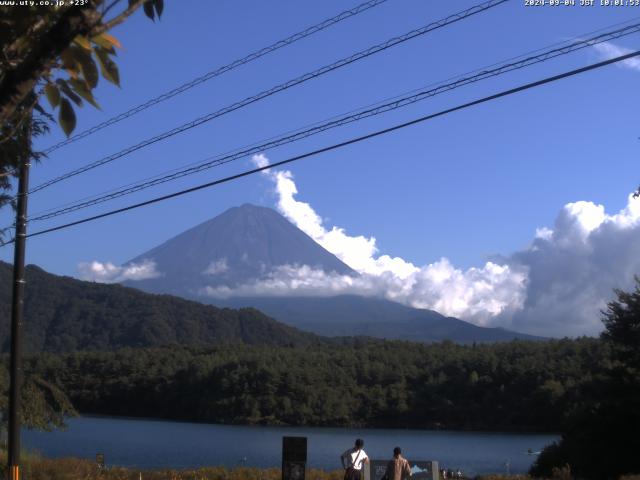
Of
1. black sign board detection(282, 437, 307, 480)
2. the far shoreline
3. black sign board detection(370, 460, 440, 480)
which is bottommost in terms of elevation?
the far shoreline

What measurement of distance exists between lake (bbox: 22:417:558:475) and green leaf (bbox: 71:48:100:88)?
1252 inches

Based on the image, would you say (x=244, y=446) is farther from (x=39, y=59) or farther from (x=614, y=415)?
(x=39, y=59)

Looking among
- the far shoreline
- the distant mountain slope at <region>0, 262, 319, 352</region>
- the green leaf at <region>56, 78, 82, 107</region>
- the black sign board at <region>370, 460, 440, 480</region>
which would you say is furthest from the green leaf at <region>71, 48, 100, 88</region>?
the distant mountain slope at <region>0, 262, 319, 352</region>

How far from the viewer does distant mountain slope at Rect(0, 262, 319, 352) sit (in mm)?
146625

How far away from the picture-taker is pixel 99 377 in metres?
82.6

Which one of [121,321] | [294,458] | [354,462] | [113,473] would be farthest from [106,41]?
[121,321]

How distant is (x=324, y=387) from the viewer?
8381 cm

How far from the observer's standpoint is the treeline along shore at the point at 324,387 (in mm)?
76125

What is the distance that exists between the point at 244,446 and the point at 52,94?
49954 millimetres

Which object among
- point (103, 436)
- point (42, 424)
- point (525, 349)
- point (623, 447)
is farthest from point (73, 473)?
point (525, 349)

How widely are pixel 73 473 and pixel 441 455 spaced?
35.1m

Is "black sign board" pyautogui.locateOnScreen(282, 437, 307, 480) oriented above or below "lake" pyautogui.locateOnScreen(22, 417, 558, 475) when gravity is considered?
above

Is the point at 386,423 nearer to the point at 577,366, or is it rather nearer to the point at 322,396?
the point at 322,396

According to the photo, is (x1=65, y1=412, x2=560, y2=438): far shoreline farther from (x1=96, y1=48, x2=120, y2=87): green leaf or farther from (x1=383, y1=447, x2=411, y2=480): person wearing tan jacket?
(x1=96, y1=48, x2=120, y2=87): green leaf
